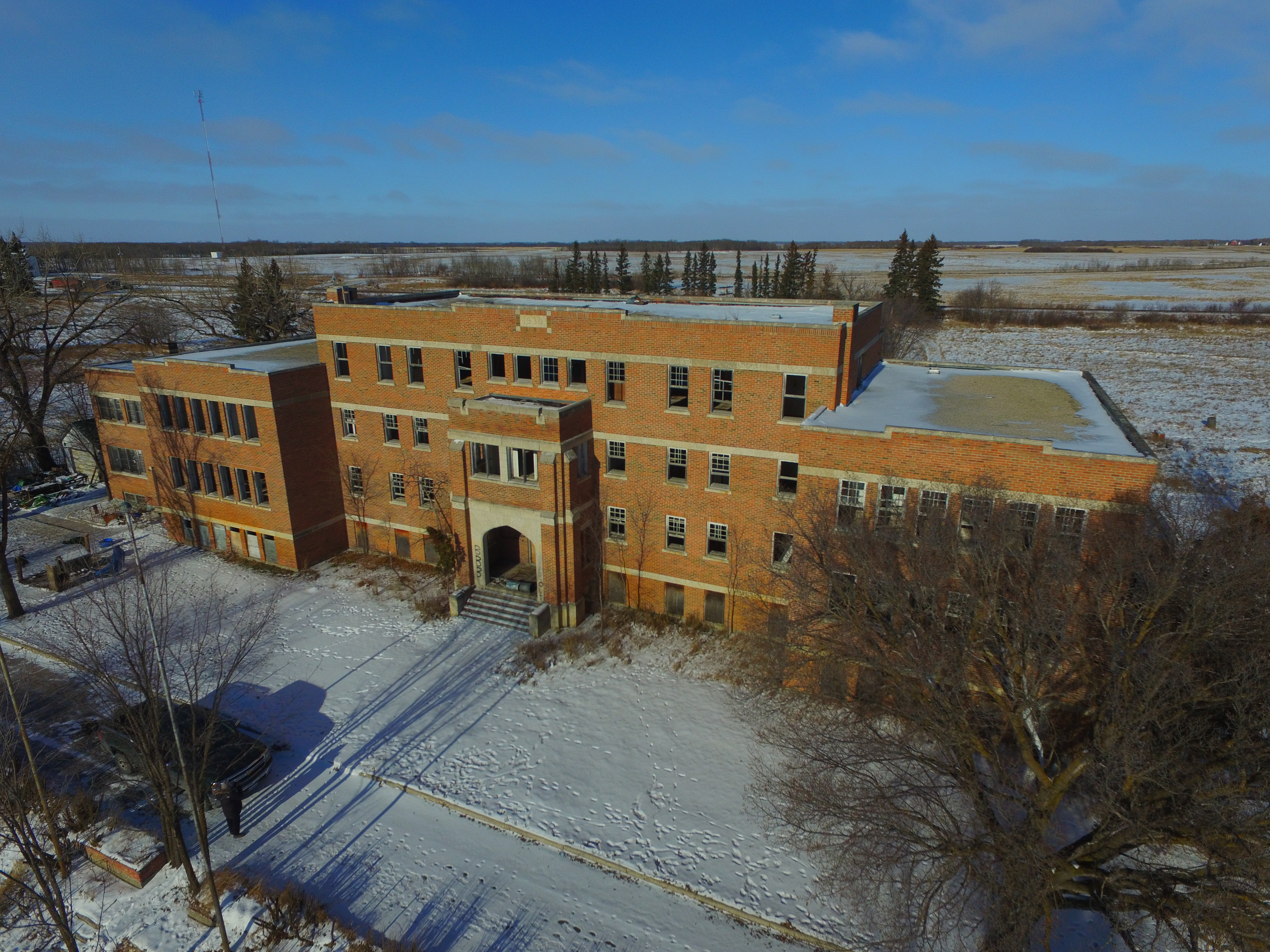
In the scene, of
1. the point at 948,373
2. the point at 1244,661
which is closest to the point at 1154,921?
the point at 1244,661

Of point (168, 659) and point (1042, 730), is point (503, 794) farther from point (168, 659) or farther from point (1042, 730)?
point (1042, 730)

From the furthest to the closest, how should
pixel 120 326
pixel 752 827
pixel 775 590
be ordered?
1. pixel 120 326
2. pixel 775 590
3. pixel 752 827

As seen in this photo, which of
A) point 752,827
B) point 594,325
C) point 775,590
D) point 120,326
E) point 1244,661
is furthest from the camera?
point 120,326

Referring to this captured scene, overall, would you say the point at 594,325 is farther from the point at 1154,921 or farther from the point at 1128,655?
the point at 1154,921

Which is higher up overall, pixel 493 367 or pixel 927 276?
pixel 927 276

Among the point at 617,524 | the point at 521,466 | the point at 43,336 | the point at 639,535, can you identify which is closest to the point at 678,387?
the point at 639,535

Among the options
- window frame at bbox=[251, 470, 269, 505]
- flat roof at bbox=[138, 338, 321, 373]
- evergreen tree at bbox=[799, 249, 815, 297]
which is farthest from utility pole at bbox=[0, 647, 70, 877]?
evergreen tree at bbox=[799, 249, 815, 297]
